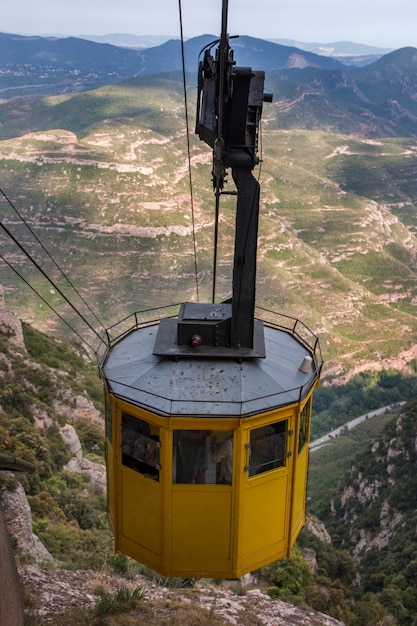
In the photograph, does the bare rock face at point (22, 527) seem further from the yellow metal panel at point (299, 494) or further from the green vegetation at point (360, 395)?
the green vegetation at point (360, 395)

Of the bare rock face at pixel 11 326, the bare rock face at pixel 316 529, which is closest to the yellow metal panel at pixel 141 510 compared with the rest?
the bare rock face at pixel 316 529

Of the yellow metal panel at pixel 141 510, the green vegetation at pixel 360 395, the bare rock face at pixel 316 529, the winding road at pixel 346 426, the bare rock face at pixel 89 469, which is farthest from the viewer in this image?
the green vegetation at pixel 360 395

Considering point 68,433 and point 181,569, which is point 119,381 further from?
point 68,433

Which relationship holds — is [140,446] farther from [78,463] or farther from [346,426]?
[346,426]

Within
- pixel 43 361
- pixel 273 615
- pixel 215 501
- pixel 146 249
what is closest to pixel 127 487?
pixel 215 501

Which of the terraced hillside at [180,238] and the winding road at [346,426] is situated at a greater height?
the terraced hillside at [180,238]
